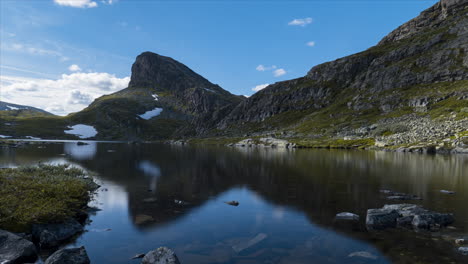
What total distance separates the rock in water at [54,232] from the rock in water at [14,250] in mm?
1922

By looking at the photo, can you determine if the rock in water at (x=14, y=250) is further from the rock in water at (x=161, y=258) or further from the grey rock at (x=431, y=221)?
the grey rock at (x=431, y=221)

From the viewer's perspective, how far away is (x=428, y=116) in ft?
449

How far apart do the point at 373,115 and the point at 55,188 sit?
624ft

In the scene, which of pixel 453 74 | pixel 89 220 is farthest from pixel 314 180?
pixel 453 74

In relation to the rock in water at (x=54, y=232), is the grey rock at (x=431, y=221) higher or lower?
higher

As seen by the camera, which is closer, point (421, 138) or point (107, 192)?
point (107, 192)

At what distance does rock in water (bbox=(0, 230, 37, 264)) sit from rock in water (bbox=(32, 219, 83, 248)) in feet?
6.31

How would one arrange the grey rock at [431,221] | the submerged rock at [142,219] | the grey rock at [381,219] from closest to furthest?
the grey rock at [431,221]
the grey rock at [381,219]
the submerged rock at [142,219]

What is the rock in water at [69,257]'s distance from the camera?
13.5m

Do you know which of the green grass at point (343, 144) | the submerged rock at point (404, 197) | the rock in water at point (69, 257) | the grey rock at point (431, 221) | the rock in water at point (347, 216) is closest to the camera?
the rock in water at point (69, 257)

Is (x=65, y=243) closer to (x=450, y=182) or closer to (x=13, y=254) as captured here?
(x=13, y=254)

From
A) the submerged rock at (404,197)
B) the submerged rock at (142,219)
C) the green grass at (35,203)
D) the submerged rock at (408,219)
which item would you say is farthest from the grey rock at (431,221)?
the green grass at (35,203)

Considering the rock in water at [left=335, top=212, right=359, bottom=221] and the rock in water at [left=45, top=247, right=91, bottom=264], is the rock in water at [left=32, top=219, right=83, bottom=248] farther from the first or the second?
the rock in water at [left=335, top=212, right=359, bottom=221]

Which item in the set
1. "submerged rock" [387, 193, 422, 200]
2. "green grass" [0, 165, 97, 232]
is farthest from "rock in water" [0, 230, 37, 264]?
"submerged rock" [387, 193, 422, 200]
